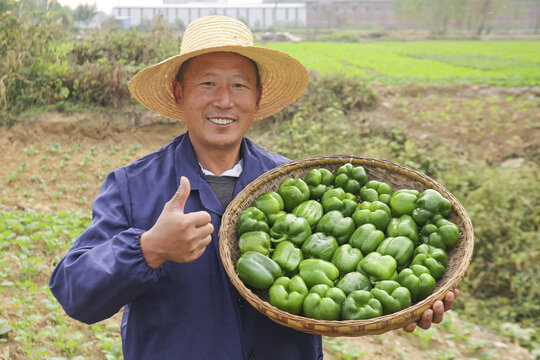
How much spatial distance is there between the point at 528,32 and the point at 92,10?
9232 mm

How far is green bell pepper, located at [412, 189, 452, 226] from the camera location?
85.1 inches

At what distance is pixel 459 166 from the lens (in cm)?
692

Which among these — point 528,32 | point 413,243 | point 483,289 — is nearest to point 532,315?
point 483,289

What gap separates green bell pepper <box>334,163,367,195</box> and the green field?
284 inches

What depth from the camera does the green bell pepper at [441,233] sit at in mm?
2080

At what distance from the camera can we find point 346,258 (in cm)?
205

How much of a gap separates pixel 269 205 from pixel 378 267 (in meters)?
0.56

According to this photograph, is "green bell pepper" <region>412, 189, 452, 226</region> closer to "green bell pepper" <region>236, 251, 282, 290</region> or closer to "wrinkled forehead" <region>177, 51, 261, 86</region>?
"green bell pepper" <region>236, 251, 282, 290</region>

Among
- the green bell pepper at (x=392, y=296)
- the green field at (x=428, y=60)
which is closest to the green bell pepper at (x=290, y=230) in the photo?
the green bell pepper at (x=392, y=296)

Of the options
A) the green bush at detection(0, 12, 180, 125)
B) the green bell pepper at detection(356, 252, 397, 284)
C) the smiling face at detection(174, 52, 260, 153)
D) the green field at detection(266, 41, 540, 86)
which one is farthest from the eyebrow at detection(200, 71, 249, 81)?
the green bush at detection(0, 12, 180, 125)

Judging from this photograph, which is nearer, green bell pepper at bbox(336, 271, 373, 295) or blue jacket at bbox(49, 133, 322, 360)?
blue jacket at bbox(49, 133, 322, 360)

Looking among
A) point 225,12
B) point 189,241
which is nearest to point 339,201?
point 189,241

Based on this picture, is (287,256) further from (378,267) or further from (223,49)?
(223,49)

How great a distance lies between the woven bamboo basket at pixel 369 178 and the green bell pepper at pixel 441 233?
42 millimetres
